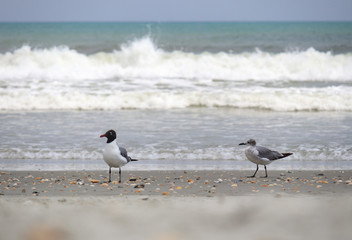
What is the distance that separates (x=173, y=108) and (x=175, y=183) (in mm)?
6971

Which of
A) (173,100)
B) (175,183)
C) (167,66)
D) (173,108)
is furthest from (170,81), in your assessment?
(175,183)

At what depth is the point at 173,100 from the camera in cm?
1370

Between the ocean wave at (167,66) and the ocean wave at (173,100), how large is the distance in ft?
16.1

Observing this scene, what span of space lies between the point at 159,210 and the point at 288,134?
670 centimetres

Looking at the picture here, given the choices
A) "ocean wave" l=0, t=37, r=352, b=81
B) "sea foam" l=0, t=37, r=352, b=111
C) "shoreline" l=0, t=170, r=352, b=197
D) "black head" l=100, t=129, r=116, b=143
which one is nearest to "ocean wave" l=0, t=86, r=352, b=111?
"sea foam" l=0, t=37, r=352, b=111

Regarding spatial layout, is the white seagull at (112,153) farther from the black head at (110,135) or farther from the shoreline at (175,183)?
the shoreline at (175,183)

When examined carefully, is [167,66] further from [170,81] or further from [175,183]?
[175,183]

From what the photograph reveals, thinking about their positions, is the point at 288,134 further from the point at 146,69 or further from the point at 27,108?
the point at 146,69

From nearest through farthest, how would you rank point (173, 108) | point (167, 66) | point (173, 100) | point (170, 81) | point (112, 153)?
point (112, 153)
point (173, 108)
point (173, 100)
point (170, 81)
point (167, 66)

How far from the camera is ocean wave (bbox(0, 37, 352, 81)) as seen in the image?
2006cm

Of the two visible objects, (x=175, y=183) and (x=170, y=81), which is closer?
(x=175, y=183)

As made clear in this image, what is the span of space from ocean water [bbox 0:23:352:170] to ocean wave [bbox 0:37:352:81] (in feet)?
0.15

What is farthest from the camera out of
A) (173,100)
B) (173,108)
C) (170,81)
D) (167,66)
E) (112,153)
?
(167,66)

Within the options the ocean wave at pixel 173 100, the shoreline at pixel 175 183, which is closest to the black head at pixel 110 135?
the shoreline at pixel 175 183
